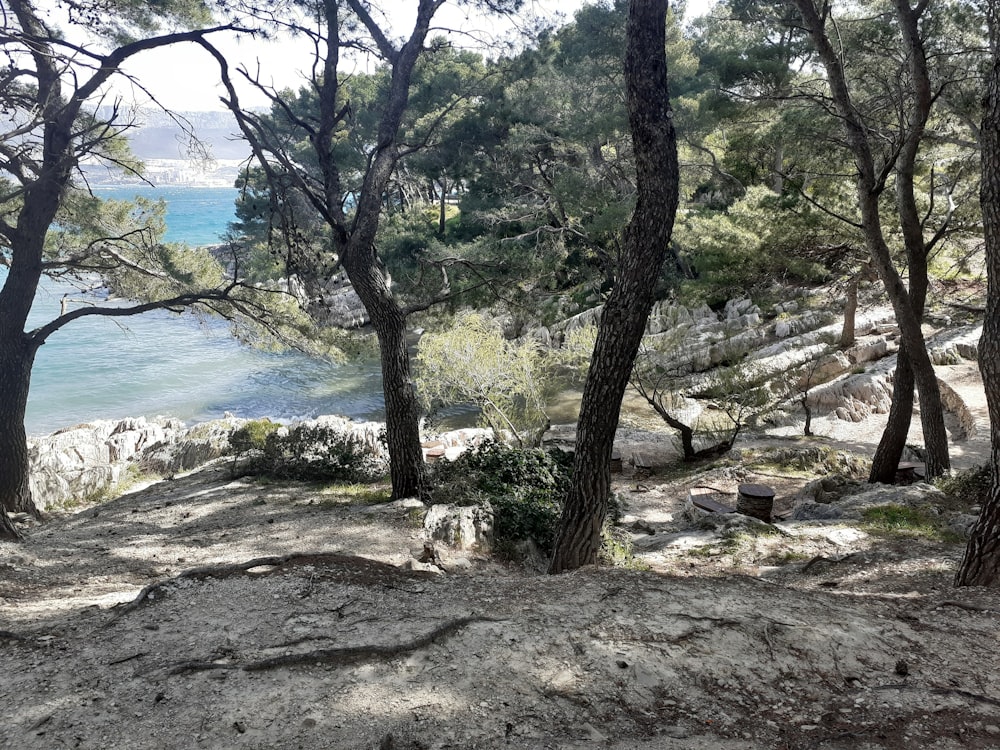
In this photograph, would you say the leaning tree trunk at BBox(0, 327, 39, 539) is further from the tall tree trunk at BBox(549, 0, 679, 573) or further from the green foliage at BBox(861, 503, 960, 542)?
the green foliage at BBox(861, 503, 960, 542)

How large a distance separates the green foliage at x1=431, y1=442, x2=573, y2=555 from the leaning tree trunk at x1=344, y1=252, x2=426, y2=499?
0.43m

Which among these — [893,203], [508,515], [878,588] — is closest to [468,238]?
[893,203]

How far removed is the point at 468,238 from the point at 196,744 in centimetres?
2805

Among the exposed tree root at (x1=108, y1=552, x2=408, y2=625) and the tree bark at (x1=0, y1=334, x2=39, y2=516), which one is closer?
the exposed tree root at (x1=108, y1=552, x2=408, y2=625)

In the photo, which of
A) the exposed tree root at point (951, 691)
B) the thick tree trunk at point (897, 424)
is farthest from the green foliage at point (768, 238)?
the exposed tree root at point (951, 691)

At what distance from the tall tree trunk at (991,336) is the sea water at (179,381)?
62.3ft

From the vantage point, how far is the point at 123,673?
3.37 metres


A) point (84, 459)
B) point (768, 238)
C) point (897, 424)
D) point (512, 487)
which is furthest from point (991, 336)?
point (84, 459)

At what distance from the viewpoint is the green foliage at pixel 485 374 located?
14.8 metres

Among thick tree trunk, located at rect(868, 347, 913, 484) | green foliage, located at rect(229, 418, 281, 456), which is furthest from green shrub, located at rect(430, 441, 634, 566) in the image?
thick tree trunk, located at rect(868, 347, 913, 484)

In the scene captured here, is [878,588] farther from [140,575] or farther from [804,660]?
[140,575]

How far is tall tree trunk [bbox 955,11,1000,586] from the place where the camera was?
4.21 meters

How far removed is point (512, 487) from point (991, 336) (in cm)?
510

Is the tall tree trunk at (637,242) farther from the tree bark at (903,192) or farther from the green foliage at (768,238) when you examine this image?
the green foliage at (768,238)
